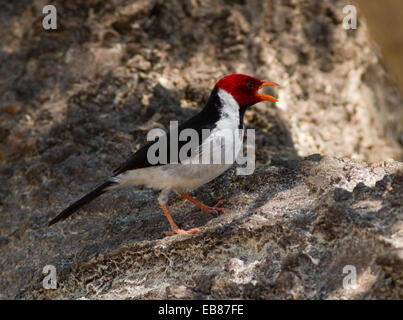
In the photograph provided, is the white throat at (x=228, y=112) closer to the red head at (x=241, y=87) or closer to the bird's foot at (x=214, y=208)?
the red head at (x=241, y=87)

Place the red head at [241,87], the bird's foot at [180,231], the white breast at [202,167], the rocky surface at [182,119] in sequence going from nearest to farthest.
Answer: the rocky surface at [182,119] < the bird's foot at [180,231] < the white breast at [202,167] < the red head at [241,87]

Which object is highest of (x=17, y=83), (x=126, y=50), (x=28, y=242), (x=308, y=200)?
(x=126, y=50)

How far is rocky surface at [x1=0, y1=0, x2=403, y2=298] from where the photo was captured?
3674 millimetres

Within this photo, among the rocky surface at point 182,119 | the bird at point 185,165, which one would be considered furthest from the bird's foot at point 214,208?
the rocky surface at point 182,119

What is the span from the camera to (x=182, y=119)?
6.25m

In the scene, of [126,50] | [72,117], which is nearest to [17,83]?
[72,117]

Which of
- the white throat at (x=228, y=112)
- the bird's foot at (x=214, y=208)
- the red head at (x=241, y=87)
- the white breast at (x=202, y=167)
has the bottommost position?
the bird's foot at (x=214, y=208)

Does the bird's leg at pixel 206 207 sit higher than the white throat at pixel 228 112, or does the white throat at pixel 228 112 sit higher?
the white throat at pixel 228 112

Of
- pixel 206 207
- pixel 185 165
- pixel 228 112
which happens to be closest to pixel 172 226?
pixel 206 207

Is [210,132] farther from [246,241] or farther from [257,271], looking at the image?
[257,271]

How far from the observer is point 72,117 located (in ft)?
20.3

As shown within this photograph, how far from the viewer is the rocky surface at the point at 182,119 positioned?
367cm

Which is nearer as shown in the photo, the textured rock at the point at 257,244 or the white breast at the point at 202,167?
the textured rock at the point at 257,244
